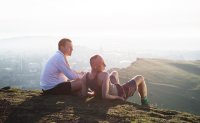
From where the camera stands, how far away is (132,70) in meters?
141

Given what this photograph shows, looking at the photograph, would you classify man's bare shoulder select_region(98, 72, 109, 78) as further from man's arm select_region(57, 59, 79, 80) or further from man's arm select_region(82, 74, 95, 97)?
man's arm select_region(57, 59, 79, 80)

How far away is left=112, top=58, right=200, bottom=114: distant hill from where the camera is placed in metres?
107

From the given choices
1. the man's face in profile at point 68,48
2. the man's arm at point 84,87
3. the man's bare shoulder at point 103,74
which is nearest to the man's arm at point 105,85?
the man's bare shoulder at point 103,74

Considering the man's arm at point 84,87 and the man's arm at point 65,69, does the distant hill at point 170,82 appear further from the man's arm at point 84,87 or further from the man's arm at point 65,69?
the man's arm at point 65,69

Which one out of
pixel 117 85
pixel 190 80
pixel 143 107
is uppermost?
pixel 117 85

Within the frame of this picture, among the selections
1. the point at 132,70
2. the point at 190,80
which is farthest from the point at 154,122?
the point at 190,80

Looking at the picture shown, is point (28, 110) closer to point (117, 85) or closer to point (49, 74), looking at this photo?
point (49, 74)

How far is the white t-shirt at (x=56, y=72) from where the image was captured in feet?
53.6

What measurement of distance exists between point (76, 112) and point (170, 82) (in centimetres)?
13259

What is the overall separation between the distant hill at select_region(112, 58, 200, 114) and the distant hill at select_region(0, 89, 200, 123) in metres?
80.5

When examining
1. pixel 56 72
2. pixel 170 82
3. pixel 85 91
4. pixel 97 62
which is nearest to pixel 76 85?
pixel 85 91

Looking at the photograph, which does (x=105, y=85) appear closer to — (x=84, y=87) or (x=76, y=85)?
(x=84, y=87)

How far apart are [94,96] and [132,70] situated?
412ft

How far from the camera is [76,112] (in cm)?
1326
